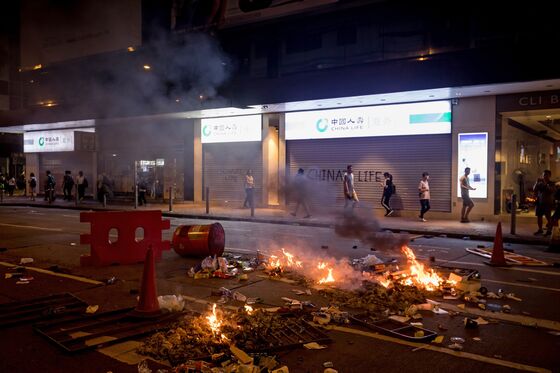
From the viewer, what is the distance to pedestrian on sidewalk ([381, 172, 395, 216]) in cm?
1530

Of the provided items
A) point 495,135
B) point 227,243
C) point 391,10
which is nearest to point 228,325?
point 227,243

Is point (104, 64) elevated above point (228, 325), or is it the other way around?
point (104, 64)

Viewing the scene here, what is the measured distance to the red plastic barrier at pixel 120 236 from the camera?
742 cm

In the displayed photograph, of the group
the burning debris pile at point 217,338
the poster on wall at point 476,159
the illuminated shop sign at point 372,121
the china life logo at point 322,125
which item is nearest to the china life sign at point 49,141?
the illuminated shop sign at point 372,121

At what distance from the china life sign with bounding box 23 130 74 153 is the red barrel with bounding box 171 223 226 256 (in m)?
19.8

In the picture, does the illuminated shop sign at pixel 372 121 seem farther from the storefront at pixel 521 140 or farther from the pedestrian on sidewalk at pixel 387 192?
the storefront at pixel 521 140

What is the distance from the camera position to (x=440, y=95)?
1415 cm

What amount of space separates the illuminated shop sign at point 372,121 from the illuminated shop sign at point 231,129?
1.63m

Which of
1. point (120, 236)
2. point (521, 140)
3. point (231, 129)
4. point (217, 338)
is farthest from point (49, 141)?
point (217, 338)

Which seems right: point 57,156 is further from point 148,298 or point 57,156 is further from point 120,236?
point 148,298

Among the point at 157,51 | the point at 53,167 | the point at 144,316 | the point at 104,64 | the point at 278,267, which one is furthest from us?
the point at 53,167

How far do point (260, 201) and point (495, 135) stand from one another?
9283 millimetres

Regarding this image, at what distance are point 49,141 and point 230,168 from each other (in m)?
13.3

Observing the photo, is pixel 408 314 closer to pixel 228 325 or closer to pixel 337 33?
pixel 228 325
